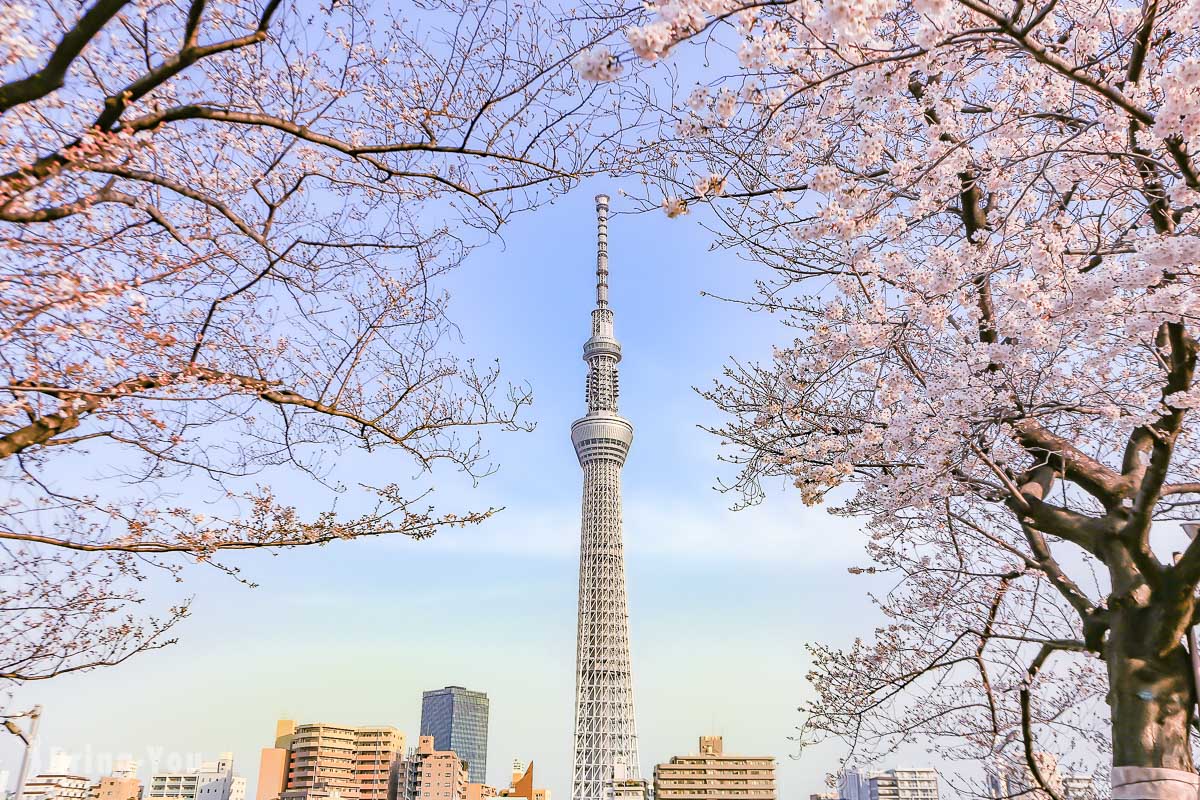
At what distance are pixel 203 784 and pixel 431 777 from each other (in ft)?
67.5

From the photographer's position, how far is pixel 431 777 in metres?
57.0

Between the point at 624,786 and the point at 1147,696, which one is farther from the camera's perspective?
the point at 624,786

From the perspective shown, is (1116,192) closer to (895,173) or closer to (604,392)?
(895,173)

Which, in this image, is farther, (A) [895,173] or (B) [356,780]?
(B) [356,780]

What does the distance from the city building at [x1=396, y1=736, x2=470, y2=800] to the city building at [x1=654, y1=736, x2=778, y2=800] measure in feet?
47.9

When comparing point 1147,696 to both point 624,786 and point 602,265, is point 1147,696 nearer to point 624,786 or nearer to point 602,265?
point 624,786

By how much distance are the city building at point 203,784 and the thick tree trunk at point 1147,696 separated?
7056 cm

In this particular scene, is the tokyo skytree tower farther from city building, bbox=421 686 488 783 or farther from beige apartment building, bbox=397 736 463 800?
city building, bbox=421 686 488 783

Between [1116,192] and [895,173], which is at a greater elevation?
[895,173]

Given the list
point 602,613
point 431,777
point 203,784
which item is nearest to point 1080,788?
point 602,613

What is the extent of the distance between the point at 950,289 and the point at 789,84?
128cm

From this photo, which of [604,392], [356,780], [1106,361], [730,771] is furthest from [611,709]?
[1106,361]

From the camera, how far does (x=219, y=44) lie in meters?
3.11

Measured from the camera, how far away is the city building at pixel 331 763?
56844 mm
